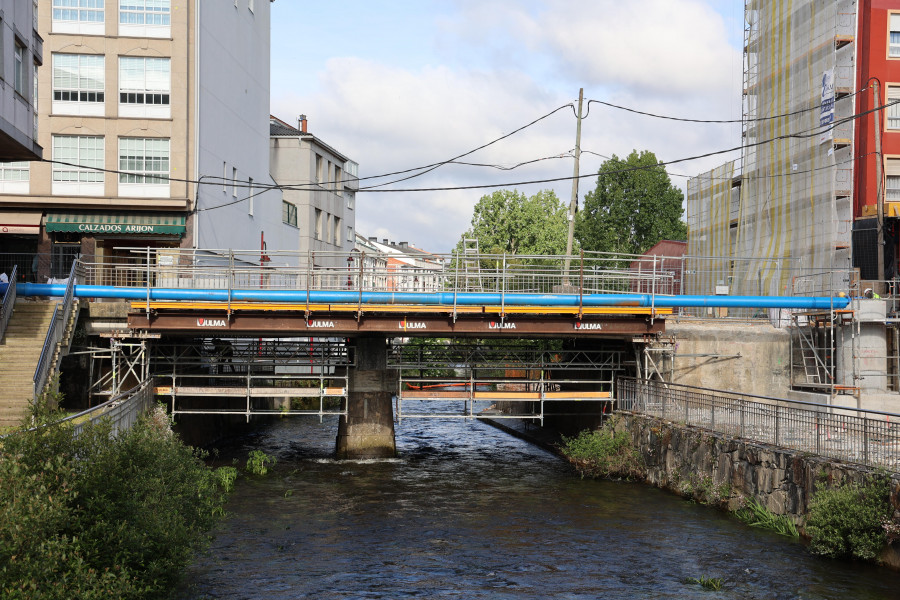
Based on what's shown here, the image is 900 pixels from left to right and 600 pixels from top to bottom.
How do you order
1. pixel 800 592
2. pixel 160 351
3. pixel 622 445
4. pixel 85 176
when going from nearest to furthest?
1. pixel 800 592
2. pixel 622 445
3. pixel 160 351
4. pixel 85 176

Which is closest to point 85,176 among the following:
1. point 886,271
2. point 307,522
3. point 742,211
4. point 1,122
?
point 1,122

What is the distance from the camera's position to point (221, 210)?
46.2 m

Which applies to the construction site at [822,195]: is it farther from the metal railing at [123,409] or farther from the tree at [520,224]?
the tree at [520,224]

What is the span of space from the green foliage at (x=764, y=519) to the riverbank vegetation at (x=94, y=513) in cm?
1201

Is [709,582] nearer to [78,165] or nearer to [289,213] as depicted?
[78,165]

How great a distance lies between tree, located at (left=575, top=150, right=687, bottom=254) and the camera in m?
91.7

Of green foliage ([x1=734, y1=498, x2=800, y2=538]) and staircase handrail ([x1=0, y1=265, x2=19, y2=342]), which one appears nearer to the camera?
green foliage ([x1=734, y1=498, x2=800, y2=538])

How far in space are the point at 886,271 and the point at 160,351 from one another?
1189 inches

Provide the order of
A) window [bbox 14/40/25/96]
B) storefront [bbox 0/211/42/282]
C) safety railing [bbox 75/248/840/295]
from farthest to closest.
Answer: storefront [bbox 0/211/42/282]
safety railing [bbox 75/248/840/295]
window [bbox 14/40/25/96]

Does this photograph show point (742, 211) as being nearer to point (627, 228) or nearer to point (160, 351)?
point (160, 351)

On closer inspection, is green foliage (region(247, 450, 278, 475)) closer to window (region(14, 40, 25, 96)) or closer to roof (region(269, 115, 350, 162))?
window (region(14, 40, 25, 96))

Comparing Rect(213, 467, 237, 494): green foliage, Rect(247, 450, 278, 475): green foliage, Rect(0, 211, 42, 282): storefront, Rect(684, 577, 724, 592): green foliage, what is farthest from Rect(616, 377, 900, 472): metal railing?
Rect(0, 211, 42, 282): storefront

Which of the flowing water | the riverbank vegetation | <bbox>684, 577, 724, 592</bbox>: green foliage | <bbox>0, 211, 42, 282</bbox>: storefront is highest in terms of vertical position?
<bbox>0, 211, 42, 282</bbox>: storefront

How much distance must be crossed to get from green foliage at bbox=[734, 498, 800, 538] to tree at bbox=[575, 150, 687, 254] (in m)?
71.8
